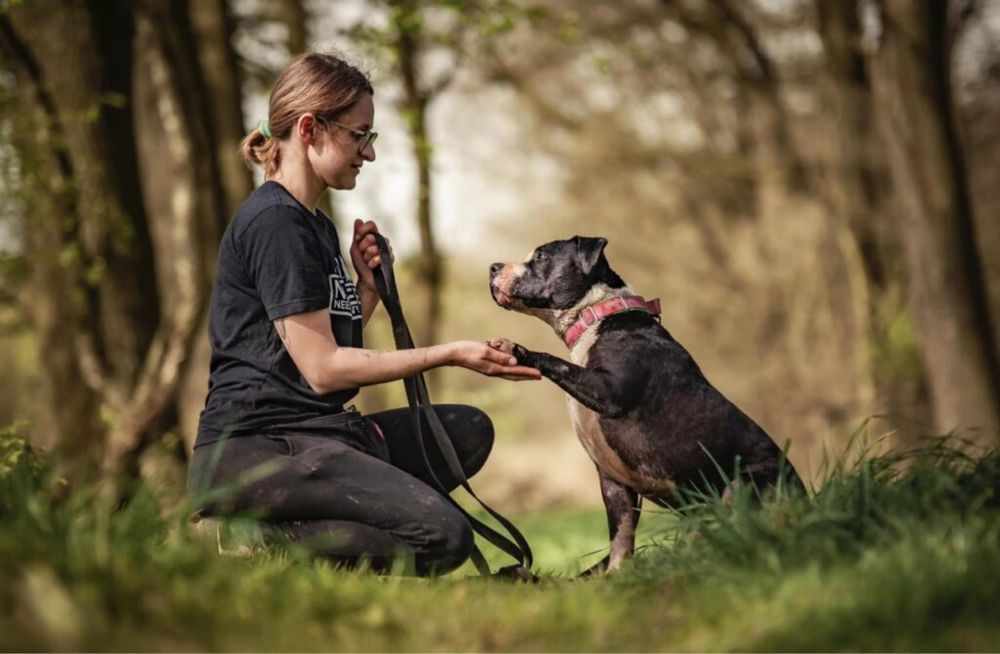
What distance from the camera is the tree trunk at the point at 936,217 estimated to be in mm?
9828

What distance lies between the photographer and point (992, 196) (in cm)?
1823

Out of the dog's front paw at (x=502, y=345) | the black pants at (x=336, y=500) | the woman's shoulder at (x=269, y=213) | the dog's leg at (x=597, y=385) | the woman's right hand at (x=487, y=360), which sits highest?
the woman's shoulder at (x=269, y=213)

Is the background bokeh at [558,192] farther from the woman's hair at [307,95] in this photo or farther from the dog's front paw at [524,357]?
the dog's front paw at [524,357]

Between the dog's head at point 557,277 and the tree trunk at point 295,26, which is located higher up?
the tree trunk at point 295,26

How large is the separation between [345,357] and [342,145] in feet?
2.77

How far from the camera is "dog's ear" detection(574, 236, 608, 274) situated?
4941 mm

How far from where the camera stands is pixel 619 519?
15.5 ft

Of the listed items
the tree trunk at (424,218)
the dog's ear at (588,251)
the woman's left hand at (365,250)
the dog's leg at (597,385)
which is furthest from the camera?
the tree trunk at (424,218)

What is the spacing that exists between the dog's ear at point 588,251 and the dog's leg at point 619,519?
2.84ft

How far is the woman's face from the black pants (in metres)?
0.93

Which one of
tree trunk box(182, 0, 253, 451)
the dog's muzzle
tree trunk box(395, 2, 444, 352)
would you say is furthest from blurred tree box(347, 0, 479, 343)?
the dog's muzzle

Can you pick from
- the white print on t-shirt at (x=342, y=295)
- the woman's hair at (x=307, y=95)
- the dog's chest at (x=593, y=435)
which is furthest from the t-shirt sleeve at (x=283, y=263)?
the dog's chest at (x=593, y=435)

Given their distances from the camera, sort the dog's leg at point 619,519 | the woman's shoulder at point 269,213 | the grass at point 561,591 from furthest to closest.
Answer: the dog's leg at point 619,519 < the woman's shoulder at point 269,213 < the grass at point 561,591

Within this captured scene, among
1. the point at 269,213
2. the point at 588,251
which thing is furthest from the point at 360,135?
the point at 588,251
